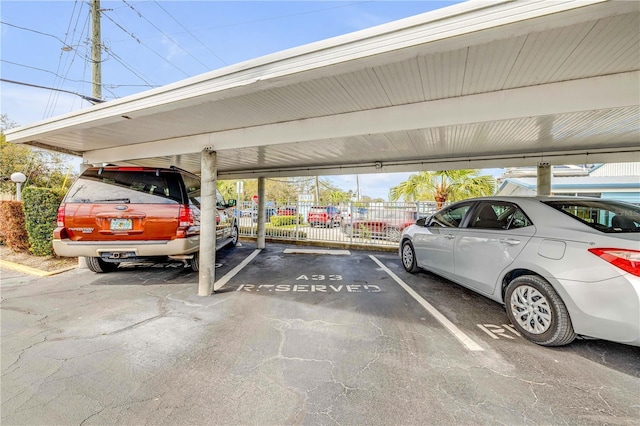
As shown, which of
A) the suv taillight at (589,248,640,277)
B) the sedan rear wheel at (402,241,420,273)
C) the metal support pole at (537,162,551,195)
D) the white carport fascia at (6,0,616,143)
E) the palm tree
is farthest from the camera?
the palm tree

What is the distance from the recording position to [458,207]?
180 inches

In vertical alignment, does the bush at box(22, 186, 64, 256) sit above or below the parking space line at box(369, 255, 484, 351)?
above

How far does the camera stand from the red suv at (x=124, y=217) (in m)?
4.39

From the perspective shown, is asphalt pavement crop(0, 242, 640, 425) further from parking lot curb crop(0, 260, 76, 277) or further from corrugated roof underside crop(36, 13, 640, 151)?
corrugated roof underside crop(36, 13, 640, 151)

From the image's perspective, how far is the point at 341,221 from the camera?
33.0ft

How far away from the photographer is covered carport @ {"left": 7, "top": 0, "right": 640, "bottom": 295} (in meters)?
2.04

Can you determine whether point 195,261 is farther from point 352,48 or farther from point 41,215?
point 352,48

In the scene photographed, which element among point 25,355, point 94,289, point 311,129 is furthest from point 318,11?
point 25,355

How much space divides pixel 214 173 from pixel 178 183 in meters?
0.79

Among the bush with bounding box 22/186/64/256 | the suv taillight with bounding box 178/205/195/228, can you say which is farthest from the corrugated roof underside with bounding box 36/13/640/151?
the bush with bounding box 22/186/64/256

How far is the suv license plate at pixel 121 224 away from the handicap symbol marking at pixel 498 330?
530 cm

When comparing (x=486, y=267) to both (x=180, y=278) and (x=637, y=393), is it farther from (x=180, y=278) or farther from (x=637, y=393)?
(x=180, y=278)

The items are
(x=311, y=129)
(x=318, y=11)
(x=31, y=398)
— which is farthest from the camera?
(x=318, y=11)

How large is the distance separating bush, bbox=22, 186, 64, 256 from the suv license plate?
11.9 feet
